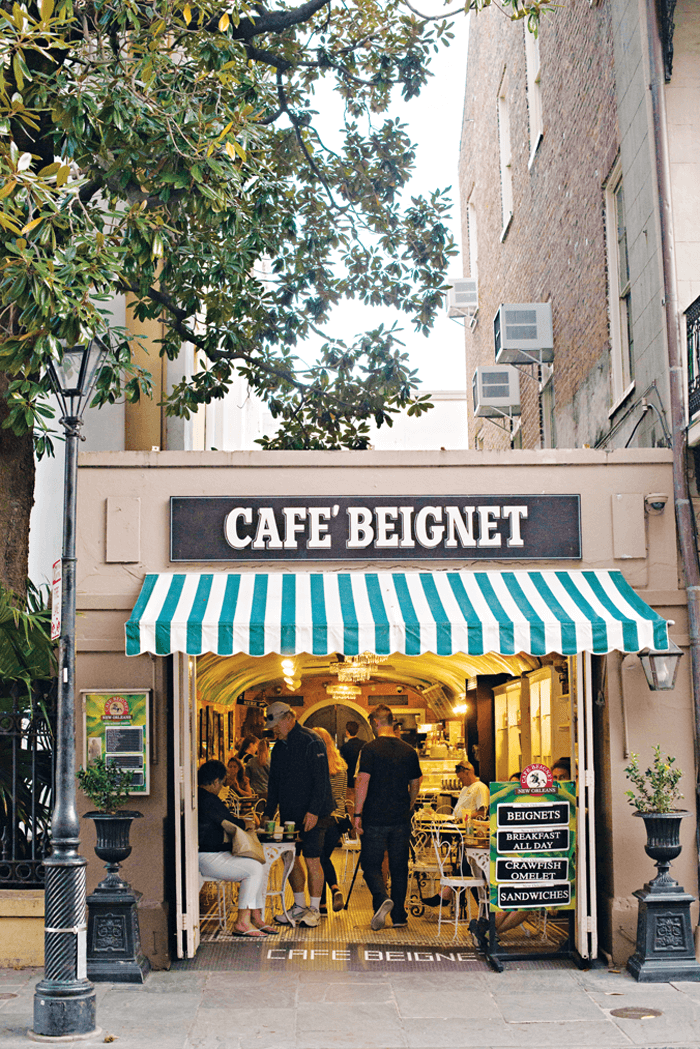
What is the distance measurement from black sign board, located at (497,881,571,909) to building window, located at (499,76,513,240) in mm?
13256

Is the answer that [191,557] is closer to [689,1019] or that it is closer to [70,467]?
[70,467]

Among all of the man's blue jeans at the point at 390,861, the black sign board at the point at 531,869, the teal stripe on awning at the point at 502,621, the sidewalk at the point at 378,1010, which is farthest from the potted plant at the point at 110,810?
the teal stripe on awning at the point at 502,621

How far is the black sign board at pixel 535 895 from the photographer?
8906 millimetres

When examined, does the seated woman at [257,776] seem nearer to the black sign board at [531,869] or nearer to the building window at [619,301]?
the black sign board at [531,869]

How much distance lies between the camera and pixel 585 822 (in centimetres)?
899

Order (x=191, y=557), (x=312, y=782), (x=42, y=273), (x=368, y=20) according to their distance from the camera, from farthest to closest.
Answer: (x=368, y=20), (x=312, y=782), (x=191, y=557), (x=42, y=273)

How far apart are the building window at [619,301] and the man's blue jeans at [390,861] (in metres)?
5.12

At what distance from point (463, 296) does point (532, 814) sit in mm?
16438

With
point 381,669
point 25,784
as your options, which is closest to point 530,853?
point 25,784

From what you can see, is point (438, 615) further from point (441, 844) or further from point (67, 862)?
point (441, 844)

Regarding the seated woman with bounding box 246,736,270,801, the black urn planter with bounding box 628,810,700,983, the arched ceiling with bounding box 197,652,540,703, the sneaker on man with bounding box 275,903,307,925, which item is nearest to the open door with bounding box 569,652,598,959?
the black urn planter with bounding box 628,810,700,983

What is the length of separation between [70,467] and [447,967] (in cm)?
505

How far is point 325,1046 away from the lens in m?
6.80

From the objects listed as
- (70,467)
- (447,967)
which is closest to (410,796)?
(447,967)
